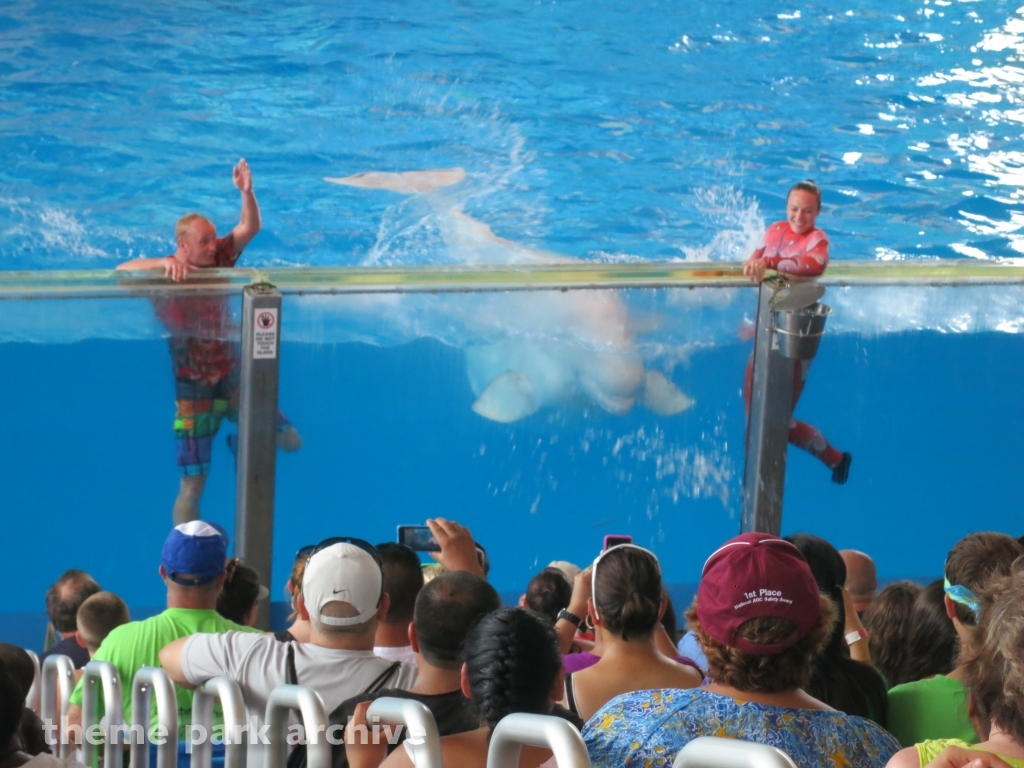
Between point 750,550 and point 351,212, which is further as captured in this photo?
point 351,212

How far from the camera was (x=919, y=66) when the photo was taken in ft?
49.8

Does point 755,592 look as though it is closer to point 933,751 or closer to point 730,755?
point 933,751

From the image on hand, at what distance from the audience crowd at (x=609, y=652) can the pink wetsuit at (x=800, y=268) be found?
2196mm

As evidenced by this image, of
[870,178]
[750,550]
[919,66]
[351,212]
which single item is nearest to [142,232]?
[351,212]

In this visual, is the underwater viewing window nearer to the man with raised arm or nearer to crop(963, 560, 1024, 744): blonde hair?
the man with raised arm

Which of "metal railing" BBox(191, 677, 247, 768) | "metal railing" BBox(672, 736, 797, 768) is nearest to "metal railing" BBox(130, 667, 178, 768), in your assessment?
"metal railing" BBox(191, 677, 247, 768)

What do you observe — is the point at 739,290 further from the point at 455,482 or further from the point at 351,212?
the point at 351,212

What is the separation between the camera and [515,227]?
13.0m

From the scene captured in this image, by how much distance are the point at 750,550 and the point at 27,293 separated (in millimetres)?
4071

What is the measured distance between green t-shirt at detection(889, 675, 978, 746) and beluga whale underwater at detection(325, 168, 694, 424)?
3176 millimetres

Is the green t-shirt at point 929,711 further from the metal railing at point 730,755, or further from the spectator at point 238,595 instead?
the spectator at point 238,595

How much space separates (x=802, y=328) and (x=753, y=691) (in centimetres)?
369

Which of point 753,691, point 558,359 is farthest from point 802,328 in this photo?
point 753,691

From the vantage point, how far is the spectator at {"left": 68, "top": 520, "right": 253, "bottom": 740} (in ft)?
10.9
